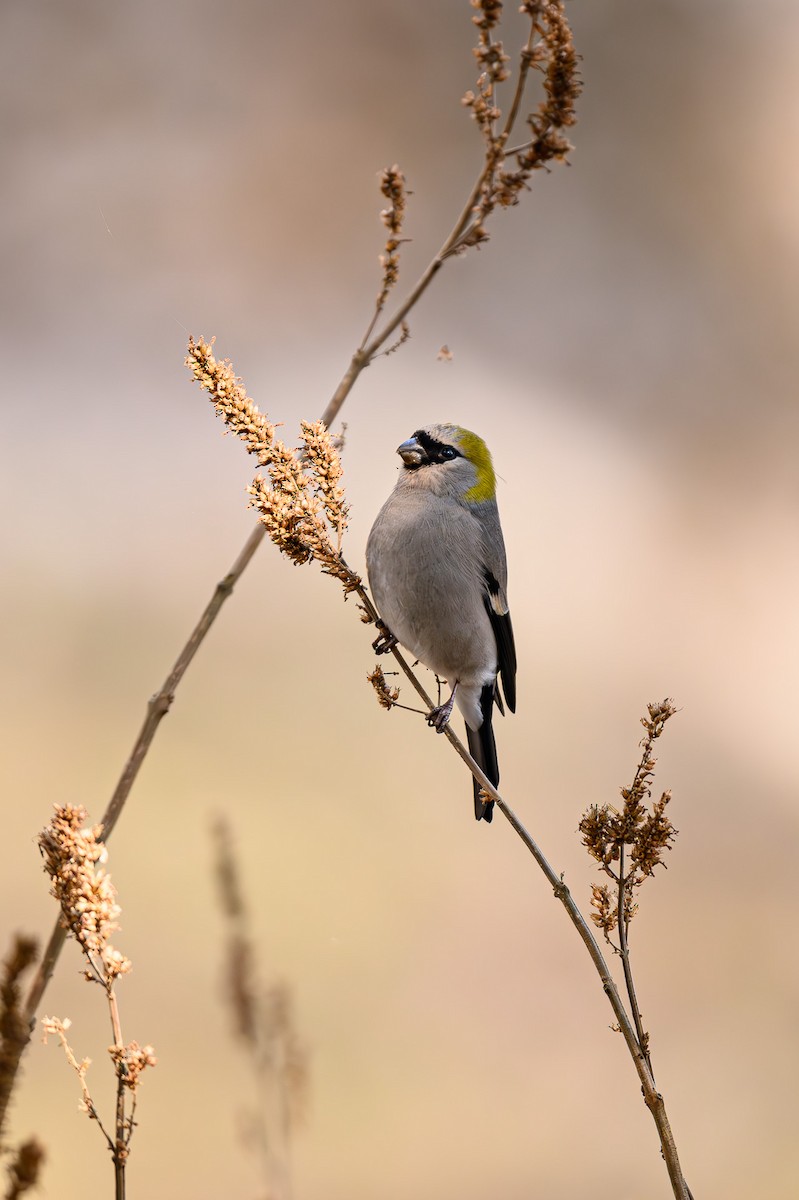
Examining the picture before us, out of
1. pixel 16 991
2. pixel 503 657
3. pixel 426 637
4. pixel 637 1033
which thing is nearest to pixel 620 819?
pixel 637 1033

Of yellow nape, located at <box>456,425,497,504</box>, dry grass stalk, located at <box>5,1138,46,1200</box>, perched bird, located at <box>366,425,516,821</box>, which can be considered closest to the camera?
dry grass stalk, located at <box>5,1138,46,1200</box>

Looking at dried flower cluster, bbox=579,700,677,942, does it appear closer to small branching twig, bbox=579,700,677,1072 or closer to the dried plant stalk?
small branching twig, bbox=579,700,677,1072

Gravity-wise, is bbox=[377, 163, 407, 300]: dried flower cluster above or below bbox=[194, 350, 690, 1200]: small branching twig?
above

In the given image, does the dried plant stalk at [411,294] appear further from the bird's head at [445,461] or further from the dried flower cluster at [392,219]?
the bird's head at [445,461]

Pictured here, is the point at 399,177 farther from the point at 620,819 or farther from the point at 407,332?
the point at 620,819

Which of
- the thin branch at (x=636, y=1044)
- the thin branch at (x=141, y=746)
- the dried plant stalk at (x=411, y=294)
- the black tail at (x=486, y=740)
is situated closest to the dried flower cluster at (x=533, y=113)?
the dried plant stalk at (x=411, y=294)

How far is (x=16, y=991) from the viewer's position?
45cm

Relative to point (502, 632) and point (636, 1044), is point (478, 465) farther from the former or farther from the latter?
point (636, 1044)

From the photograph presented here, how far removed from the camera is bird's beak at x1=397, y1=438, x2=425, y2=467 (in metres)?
1.79

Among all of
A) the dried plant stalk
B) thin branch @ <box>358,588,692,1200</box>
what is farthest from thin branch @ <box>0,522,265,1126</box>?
thin branch @ <box>358,588,692,1200</box>

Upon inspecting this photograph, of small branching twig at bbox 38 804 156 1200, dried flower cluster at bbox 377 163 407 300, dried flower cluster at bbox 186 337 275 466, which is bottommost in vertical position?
small branching twig at bbox 38 804 156 1200

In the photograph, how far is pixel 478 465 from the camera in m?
1.87

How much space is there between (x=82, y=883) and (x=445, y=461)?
127 cm

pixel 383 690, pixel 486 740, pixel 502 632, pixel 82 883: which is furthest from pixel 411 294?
pixel 486 740
